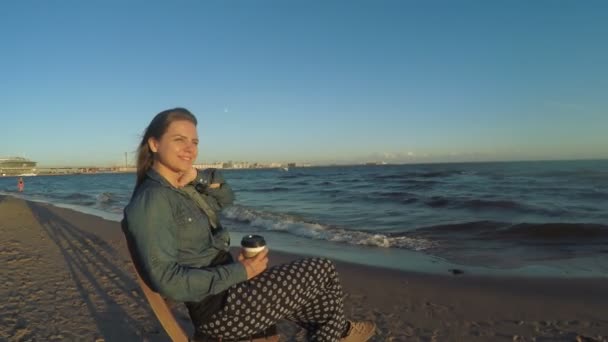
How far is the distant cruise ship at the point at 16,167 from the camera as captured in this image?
11044cm

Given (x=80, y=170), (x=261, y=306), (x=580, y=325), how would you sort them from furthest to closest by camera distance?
(x=80, y=170)
(x=580, y=325)
(x=261, y=306)

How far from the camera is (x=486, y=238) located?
30.3 ft

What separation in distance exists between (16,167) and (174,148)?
138155 mm

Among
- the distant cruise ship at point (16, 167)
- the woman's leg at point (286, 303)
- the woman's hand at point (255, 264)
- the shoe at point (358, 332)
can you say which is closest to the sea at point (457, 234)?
the shoe at point (358, 332)

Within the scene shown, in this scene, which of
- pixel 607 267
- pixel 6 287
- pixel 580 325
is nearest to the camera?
pixel 580 325

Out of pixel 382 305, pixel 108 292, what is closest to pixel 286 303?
pixel 382 305

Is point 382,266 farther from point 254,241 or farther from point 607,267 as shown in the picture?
point 254,241

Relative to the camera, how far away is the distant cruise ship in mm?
110438

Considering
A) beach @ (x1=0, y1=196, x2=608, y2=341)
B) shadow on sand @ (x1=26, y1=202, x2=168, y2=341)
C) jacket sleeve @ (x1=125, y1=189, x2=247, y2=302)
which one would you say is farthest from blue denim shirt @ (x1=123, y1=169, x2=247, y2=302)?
shadow on sand @ (x1=26, y1=202, x2=168, y2=341)

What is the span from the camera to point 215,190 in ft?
8.68

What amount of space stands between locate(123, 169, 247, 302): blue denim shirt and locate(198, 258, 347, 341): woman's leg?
0.14 m

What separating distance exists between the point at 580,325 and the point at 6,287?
7.08 metres

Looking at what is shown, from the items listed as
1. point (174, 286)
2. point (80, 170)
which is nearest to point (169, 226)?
point (174, 286)

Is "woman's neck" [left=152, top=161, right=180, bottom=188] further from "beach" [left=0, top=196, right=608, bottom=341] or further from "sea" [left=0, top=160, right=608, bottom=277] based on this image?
"sea" [left=0, top=160, right=608, bottom=277]
